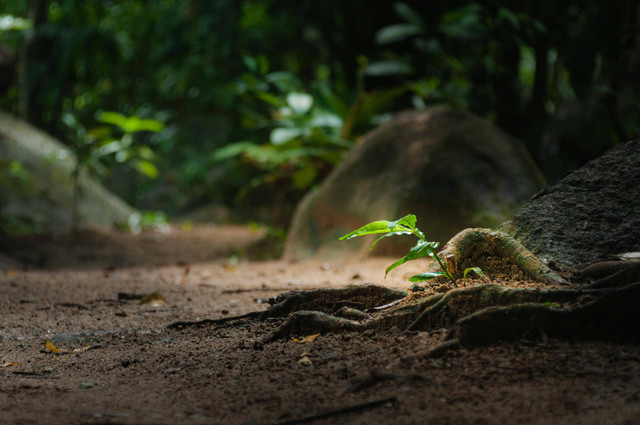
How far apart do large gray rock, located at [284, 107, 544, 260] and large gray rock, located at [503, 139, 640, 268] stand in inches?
66.0

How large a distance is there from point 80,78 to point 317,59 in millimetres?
4690

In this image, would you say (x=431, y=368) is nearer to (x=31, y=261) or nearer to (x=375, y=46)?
(x=31, y=261)

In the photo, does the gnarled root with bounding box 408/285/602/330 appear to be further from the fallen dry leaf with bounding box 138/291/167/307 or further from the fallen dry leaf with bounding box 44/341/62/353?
the fallen dry leaf with bounding box 138/291/167/307

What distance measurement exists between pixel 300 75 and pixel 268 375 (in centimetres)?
1016

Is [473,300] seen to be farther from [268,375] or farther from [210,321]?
[210,321]

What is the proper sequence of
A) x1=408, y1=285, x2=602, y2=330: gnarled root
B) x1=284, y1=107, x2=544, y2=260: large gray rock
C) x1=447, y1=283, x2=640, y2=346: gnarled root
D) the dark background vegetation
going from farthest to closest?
the dark background vegetation
x1=284, y1=107, x2=544, y2=260: large gray rock
x1=408, y1=285, x2=602, y2=330: gnarled root
x1=447, y1=283, x2=640, y2=346: gnarled root

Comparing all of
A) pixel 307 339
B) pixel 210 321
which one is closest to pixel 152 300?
pixel 210 321

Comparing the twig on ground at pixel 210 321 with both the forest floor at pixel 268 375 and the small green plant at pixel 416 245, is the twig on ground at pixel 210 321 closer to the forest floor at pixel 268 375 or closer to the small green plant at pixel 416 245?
the forest floor at pixel 268 375

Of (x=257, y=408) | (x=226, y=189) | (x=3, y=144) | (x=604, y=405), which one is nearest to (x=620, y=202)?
(x=604, y=405)

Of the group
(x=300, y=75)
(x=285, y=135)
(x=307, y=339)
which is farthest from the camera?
(x=300, y=75)

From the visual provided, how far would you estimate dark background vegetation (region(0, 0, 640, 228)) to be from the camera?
5570mm

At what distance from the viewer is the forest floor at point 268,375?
155cm

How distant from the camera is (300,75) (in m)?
11.5

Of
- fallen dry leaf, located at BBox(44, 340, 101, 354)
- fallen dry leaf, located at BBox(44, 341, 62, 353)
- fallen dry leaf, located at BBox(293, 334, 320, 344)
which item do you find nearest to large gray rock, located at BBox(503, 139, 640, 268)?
fallen dry leaf, located at BBox(293, 334, 320, 344)
